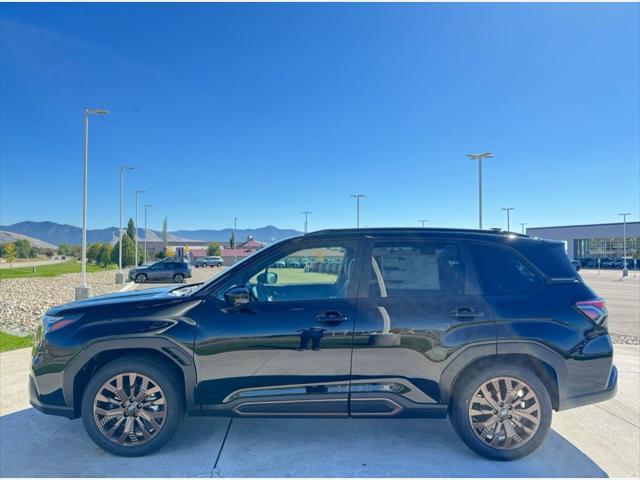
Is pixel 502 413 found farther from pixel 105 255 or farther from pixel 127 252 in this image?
pixel 105 255

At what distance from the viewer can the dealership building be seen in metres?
64.8

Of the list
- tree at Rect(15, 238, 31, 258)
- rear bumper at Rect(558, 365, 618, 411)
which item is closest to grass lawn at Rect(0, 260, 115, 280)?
rear bumper at Rect(558, 365, 618, 411)

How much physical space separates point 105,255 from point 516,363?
55.6 meters

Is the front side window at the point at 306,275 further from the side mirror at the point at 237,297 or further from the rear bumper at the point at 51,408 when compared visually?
the rear bumper at the point at 51,408

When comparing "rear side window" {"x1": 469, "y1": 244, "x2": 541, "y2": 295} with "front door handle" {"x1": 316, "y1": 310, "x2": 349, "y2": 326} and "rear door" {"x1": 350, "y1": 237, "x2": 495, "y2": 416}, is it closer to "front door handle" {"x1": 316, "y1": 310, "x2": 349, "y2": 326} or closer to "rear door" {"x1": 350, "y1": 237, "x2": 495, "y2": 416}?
"rear door" {"x1": 350, "y1": 237, "x2": 495, "y2": 416}

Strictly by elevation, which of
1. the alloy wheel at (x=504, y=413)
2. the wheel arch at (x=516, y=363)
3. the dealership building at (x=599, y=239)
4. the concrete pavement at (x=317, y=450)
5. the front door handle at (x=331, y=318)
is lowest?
the concrete pavement at (x=317, y=450)

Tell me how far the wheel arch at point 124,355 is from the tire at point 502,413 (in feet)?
7.42

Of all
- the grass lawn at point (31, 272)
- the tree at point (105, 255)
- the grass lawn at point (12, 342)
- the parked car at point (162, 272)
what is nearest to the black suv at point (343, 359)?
the grass lawn at point (12, 342)

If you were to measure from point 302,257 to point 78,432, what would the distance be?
106 inches

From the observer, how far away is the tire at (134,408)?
3.03 m

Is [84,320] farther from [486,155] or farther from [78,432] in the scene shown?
[486,155]

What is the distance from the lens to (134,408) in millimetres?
3045

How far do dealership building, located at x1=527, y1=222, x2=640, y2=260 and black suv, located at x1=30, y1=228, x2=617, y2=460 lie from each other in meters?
71.8

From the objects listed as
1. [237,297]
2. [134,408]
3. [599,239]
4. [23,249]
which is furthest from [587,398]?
[23,249]
